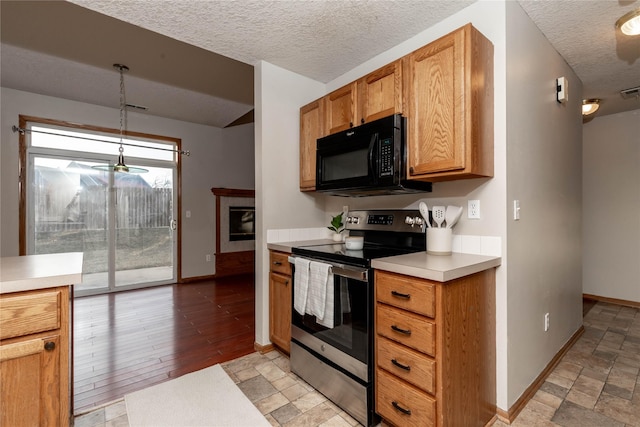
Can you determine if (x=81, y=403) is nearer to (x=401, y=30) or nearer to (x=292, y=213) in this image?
(x=292, y=213)

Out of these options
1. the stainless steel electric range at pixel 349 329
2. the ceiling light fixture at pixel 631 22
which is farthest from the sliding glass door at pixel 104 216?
the ceiling light fixture at pixel 631 22

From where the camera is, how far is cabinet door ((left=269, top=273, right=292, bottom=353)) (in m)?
2.35

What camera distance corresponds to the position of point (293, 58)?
2496 mm

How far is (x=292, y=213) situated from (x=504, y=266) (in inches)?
66.8

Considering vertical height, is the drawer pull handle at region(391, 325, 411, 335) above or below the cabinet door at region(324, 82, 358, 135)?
below

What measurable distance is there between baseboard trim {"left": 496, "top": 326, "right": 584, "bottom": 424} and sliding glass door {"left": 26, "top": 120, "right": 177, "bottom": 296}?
4.11 metres

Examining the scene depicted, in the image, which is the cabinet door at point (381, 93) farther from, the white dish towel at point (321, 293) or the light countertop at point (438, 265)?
the white dish towel at point (321, 293)

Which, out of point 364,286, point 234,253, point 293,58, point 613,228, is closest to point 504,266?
point 364,286

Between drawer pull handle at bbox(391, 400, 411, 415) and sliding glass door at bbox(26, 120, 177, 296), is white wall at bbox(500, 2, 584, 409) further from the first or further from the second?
sliding glass door at bbox(26, 120, 177, 296)

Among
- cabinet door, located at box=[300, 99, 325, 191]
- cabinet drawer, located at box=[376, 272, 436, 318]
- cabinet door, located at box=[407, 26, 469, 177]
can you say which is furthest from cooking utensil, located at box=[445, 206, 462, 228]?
cabinet door, located at box=[300, 99, 325, 191]

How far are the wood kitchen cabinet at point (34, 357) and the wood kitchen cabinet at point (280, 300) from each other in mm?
1356

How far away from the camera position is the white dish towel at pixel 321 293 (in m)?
1.85

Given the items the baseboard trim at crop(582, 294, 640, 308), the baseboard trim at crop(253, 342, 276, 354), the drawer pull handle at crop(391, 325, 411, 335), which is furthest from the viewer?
the baseboard trim at crop(582, 294, 640, 308)

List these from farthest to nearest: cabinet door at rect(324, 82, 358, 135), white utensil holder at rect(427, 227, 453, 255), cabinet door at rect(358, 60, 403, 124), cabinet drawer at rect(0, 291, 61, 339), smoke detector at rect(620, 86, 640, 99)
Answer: smoke detector at rect(620, 86, 640, 99) < cabinet door at rect(324, 82, 358, 135) < cabinet door at rect(358, 60, 403, 124) < white utensil holder at rect(427, 227, 453, 255) < cabinet drawer at rect(0, 291, 61, 339)
